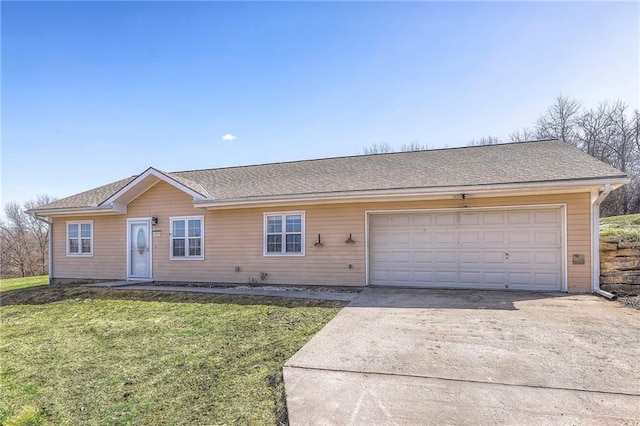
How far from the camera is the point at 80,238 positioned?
1212cm

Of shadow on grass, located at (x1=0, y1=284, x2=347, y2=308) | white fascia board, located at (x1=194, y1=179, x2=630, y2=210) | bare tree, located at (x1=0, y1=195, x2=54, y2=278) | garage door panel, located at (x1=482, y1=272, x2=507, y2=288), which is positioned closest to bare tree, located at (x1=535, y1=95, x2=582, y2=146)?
white fascia board, located at (x1=194, y1=179, x2=630, y2=210)

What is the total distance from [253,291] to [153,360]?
481 centimetres

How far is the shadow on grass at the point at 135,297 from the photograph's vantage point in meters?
7.60

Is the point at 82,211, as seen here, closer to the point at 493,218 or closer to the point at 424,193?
the point at 424,193

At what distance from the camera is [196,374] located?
3.84 metres

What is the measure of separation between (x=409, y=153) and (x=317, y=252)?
5368mm

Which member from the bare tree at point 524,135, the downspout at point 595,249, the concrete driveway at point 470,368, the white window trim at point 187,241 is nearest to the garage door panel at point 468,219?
the downspout at point 595,249

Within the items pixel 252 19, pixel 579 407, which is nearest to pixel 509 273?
pixel 579 407

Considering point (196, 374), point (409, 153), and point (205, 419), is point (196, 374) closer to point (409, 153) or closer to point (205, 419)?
point (205, 419)

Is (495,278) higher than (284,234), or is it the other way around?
(284,234)

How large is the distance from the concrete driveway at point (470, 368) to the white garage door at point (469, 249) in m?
1.85

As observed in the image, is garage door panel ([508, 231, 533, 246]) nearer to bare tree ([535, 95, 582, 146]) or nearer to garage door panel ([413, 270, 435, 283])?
garage door panel ([413, 270, 435, 283])

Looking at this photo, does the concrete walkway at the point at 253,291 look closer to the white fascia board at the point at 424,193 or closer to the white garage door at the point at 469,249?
the white garage door at the point at 469,249

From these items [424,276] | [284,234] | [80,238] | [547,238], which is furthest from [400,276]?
[80,238]
